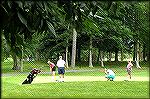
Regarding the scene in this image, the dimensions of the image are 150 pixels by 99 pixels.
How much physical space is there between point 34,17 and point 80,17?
1.96 feet

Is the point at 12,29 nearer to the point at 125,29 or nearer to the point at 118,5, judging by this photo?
the point at 118,5

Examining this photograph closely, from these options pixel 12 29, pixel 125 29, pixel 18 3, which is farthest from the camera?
pixel 125 29

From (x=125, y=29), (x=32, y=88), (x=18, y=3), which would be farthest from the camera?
(x=125, y=29)

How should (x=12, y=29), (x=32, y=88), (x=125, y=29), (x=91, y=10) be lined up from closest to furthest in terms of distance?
(x=12, y=29)
(x=91, y=10)
(x=32, y=88)
(x=125, y=29)

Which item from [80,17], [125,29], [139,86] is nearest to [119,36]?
[125,29]

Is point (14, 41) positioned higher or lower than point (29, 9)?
lower

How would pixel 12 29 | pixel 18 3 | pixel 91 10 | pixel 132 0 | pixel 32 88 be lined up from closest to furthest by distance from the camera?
pixel 132 0 → pixel 18 3 → pixel 12 29 → pixel 91 10 → pixel 32 88

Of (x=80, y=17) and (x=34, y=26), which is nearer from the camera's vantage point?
(x=34, y=26)

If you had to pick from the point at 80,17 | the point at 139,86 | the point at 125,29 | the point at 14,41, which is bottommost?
the point at 139,86

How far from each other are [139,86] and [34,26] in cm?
1496

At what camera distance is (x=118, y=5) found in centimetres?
417

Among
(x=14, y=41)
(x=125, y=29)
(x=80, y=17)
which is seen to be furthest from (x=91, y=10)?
(x=125, y=29)

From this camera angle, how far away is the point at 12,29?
13.5ft

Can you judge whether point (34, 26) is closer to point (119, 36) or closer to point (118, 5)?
point (118, 5)
